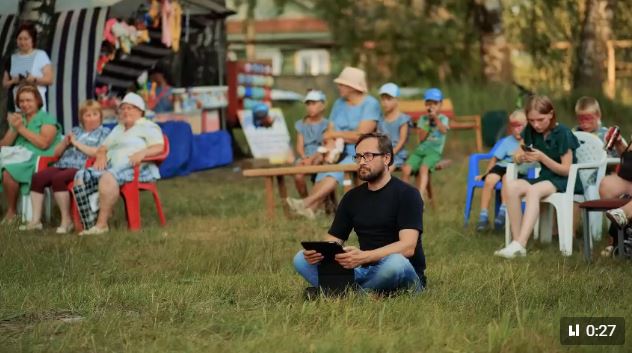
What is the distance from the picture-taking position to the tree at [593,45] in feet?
83.0

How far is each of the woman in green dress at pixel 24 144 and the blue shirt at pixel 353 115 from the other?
8.37 feet

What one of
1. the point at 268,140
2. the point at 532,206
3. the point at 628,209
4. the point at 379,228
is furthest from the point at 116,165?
the point at 268,140

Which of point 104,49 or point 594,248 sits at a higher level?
point 104,49

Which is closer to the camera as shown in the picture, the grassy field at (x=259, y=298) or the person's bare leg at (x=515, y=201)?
the grassy field at (x=259, y=298)

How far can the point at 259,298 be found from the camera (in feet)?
24.2

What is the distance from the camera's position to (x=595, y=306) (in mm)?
7055

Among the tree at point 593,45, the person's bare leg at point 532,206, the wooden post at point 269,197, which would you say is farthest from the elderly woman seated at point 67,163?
the tree at point 593,45

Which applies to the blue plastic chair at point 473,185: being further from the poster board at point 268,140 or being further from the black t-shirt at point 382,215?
the poster board at point 268,140

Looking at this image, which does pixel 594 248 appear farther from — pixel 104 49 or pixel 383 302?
pixel 104 49

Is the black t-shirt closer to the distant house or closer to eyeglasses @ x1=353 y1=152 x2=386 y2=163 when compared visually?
eyeglasses @ x1=353 y1=152 x2=386 y2=163

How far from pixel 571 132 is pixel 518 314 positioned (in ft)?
12.5

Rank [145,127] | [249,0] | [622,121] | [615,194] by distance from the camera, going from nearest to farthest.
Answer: [615,194] → [145,127] → [622,121] → [249,0]

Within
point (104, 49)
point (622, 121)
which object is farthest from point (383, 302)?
point (622, 121)

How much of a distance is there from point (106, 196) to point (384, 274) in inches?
185
